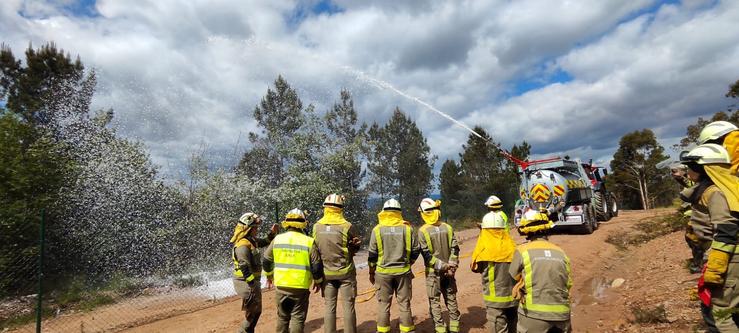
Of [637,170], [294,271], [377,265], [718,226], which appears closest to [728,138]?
[718,226]

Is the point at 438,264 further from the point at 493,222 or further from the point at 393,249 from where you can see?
the point at 493,222

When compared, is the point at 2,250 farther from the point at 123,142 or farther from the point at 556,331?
the point at 556,331

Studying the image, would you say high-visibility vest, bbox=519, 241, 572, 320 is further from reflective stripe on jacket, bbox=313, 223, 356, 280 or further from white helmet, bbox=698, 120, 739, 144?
reflective stripe on jacket, bbox=313, 223, 356, 280

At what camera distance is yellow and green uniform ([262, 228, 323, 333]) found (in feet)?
17.0

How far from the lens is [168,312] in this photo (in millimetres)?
9711

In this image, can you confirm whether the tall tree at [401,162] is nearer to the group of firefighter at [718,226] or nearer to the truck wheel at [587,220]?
the truck wheel at [587,220]

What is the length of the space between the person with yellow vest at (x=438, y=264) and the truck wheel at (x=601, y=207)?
13938 mm

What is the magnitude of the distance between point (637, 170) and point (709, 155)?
4303 cm

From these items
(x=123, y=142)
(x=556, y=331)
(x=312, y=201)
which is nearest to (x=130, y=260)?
(x=123, y=142)

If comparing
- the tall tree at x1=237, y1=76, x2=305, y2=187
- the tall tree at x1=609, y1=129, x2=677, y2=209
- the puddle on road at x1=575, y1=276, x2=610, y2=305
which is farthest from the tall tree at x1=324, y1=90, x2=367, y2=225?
the tall tree at x1=609, y1=129, x2=677, y2=209

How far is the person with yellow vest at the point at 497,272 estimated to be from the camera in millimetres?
4832

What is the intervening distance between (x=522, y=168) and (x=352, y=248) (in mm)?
11368

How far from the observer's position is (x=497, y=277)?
193 inches

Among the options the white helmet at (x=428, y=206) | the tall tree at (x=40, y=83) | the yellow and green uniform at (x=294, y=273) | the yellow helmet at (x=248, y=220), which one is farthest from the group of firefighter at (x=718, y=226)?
the tall tree at (x=40, y=83)
